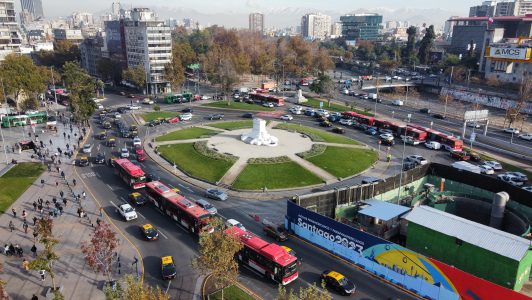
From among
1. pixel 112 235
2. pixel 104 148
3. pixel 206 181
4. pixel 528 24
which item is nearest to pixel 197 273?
pixel 112 235

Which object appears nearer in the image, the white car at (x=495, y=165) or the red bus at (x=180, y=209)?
the red bus at (x=180, y=209)

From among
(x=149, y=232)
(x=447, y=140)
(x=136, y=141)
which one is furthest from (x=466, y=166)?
(x=136, y=141)

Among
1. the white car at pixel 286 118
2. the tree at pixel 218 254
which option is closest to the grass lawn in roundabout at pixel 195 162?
the tree at pixel 218 254

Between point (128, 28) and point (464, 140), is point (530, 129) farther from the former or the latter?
point (128, 28)

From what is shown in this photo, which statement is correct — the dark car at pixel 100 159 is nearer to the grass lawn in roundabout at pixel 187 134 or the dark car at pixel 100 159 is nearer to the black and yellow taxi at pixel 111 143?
the black and yellow taxi at pixel 111 143

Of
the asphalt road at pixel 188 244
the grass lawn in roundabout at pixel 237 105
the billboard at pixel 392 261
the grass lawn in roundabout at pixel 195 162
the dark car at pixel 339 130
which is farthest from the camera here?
the grass lawn in roundabout at pixel 237 105

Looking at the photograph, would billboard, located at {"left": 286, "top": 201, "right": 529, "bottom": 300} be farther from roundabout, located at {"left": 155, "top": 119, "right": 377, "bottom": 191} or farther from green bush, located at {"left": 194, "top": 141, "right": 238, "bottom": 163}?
green bush, located at {"left": 194, "top": 141, "right": 238, "bottom": 163}
